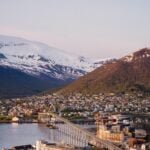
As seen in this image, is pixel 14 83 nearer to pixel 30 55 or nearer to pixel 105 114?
pixel 30 55

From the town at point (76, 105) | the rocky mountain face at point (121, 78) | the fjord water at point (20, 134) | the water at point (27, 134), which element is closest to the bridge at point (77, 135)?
the water at point (27, 134)

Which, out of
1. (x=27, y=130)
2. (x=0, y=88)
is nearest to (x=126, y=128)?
(x=27, y=130)

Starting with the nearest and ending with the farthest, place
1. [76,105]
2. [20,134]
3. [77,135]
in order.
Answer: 1. [20,134]
2. [77,135]
3. [76,105]

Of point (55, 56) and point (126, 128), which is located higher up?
point (55, 56)

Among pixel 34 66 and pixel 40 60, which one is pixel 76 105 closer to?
pixel 34 66

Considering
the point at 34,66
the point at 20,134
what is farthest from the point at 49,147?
the point at 34,66

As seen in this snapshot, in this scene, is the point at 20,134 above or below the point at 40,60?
below
